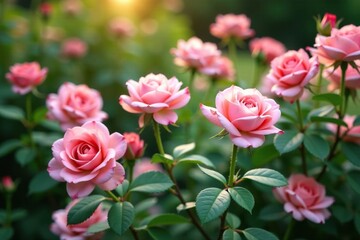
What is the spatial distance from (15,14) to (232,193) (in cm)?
175

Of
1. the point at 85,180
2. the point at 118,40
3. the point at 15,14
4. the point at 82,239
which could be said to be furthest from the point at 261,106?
the point at 15,14

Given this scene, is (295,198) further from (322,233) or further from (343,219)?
(322,233)

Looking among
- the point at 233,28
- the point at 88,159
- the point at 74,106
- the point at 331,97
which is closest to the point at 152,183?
the point at 88,159

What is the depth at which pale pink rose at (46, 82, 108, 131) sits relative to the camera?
38.4 inches

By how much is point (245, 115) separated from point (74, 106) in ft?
1.43

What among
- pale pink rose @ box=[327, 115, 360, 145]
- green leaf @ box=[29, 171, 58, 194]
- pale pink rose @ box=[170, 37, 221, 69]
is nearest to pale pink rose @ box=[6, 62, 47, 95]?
green leaf @ box=[29, 171, 58, 194]

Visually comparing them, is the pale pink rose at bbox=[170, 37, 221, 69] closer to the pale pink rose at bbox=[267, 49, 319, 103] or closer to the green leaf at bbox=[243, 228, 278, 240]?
the pale pink rose at bbox=[267, 49, 319, 103]

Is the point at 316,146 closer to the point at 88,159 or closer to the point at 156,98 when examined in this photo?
the point at 156,98

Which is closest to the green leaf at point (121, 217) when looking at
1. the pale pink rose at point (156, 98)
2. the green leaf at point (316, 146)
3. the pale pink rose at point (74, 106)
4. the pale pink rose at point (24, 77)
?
the pale pink rose at point (156, 98)

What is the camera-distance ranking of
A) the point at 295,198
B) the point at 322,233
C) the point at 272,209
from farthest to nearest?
the point at 322,233, the point at 272,209, the point at 295,198

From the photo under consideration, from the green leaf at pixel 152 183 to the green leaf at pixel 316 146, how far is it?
29 centimetres

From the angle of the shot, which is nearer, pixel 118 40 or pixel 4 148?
pixel 4 148

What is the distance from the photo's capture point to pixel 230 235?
74 centimetres

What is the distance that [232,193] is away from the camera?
729 mm
